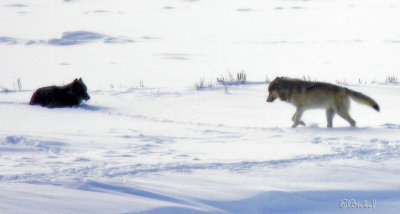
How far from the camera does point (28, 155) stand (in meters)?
5.89

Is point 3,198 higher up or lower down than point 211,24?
lower down

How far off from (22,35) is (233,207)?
66.1ft

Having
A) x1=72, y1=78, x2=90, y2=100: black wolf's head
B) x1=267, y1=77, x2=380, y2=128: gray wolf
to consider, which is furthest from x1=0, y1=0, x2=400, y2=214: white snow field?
x1=267, y1=77, x2=380, y2=128: gray wolf

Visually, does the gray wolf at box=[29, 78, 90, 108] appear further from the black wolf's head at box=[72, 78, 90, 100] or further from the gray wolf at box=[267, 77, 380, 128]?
the gray wolf at box=[267, 77, 380, 128]

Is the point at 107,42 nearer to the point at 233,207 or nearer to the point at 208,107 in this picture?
the point at 208,107

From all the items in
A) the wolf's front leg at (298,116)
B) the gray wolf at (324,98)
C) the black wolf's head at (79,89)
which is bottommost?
the wolf's front leg at (298,116)

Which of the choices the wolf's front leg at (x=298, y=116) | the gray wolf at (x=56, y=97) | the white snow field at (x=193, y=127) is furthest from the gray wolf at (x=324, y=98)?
the gray wolf at (x=56, y=97)

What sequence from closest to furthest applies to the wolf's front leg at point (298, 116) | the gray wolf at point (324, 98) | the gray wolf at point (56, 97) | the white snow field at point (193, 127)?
the white snow field at point (193, 127)
the gray wolf at point (324, 98)
the wolf's front leg at point (298, 116)
the gray wolf at point (56, 97)

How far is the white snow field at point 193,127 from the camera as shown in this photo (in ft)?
14.8

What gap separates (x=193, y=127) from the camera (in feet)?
26.2

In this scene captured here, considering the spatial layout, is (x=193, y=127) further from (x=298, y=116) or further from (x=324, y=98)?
(x=324, y=98)

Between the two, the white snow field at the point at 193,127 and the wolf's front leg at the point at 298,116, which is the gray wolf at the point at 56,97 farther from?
the wolf's front leg at the point at 298,116

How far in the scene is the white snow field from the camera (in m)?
4.50

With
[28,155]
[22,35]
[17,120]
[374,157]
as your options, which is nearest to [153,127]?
[17,120]
